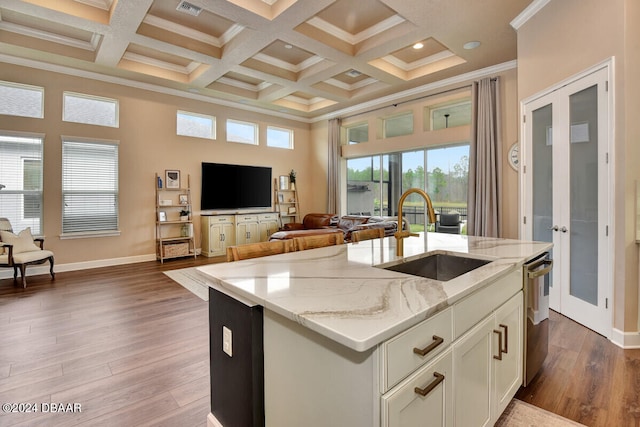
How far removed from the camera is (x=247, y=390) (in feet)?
4.39

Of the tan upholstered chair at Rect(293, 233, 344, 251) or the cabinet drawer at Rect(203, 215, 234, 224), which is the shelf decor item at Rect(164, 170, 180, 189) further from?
the tan upholstered chair at Rect(293, 233, 344, 251)

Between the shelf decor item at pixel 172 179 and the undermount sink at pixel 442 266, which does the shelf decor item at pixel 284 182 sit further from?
the undermount sink at pixel 442 266

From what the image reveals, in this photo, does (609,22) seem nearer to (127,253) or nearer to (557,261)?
(557,261)

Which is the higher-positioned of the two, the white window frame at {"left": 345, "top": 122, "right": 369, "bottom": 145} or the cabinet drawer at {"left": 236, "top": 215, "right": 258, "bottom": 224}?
the white window frame at {"left": 345, "top": 122, "right": 369, "bottom": 145}

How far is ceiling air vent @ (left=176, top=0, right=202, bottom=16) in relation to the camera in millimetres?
3779

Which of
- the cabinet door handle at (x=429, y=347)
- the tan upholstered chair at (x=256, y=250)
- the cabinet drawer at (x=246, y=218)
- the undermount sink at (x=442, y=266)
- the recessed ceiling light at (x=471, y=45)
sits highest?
the recessed ceiling light at (x=471, y=45)

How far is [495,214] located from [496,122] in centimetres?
148

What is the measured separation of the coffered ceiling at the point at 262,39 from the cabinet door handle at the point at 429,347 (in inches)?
141

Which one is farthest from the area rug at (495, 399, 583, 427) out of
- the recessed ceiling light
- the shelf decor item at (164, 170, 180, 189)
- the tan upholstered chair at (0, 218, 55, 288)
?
the shelf decor item at (164, 170, 180, 189)

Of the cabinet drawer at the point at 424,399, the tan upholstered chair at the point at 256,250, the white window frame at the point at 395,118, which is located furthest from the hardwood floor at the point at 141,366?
the white window frame at the point at 395,118

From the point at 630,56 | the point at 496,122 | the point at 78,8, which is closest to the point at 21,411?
the point at 78,8

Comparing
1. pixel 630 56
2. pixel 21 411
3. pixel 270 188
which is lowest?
pixel 21 411

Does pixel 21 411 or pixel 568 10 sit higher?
pixel 568 10

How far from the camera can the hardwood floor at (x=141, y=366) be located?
1846mm
